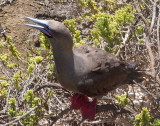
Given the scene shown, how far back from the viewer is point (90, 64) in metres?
4.12

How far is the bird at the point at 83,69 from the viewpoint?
3.70 metres

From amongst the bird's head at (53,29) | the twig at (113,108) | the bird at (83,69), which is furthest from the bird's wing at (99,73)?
the bird's head at (53,29)

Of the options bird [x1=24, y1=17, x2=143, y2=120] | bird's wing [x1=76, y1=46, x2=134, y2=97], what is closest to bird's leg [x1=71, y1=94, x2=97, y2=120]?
bird [x1=24, y1=17, x2=143, y2=120]

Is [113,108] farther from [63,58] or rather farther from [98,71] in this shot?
[63,58]

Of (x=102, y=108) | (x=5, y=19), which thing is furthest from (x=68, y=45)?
(x=5, y=19)

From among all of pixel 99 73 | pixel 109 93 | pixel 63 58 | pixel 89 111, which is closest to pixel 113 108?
pixel 89 111

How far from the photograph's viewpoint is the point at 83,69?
4.04 m

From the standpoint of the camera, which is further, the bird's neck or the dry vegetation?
the dry vegetation

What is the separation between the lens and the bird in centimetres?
370

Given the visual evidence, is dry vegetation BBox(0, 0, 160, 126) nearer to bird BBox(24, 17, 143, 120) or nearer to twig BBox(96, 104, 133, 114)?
twig BBox(96, 104, 133, 114)

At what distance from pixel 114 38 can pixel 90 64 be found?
31.2 inches

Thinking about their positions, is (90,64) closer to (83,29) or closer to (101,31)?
(101,31)

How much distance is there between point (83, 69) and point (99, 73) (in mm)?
206

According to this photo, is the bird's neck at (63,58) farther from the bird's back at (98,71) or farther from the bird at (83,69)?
the bird's back at (98,71)
